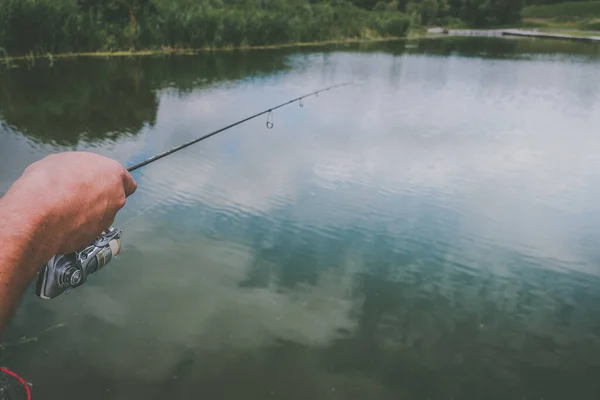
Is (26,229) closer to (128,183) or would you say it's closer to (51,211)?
(51,211)

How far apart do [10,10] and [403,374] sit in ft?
63.9

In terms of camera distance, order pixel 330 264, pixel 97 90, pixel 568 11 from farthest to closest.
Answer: pixel 568 11 < pixel 97 90 < pixel 330 264

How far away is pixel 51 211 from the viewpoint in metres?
1.81

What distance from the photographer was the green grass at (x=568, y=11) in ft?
258

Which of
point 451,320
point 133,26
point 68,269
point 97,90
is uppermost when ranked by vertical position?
point 133,26

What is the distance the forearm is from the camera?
5.33 ft

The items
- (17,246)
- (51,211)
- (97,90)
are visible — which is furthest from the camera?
(97,90)

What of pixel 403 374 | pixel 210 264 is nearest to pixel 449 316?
pixel 403 374

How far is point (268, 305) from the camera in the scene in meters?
4.84

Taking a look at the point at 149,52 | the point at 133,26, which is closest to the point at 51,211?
the point at 149,52

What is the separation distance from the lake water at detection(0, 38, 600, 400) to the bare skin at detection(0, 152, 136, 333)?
218 centimetres

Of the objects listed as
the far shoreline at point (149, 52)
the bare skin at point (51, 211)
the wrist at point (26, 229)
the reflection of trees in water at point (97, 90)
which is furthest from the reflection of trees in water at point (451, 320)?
the far shoreline at point (149, 52)

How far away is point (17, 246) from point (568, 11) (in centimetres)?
9722

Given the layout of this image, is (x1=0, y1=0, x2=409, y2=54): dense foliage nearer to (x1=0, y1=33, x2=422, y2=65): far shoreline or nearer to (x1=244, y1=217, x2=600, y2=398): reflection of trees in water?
(x1=0, y1=33, x2=422, y2=65): far shoreline
